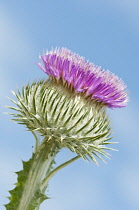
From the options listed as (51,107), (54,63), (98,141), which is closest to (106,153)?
(98,141)

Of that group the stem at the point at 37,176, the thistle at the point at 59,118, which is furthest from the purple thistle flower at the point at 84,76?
the stem at the point at 37,176

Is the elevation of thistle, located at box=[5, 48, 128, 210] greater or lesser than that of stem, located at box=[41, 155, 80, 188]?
greater

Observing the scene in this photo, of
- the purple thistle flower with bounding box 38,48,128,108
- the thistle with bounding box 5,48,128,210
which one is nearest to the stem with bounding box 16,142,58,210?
the thistle with bounding box 5,48,128,210

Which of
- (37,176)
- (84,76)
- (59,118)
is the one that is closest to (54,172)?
(37,176)

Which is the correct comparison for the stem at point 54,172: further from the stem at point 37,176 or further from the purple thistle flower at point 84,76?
the purple thistle flower at point 84,76

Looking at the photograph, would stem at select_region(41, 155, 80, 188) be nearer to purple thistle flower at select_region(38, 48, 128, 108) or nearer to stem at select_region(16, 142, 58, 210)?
stem at select_region(16, 142, 58, 210)

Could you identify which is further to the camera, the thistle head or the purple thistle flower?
the purple thistle flower

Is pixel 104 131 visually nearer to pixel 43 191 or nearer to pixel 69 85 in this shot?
pixel 69 85
